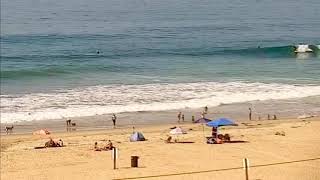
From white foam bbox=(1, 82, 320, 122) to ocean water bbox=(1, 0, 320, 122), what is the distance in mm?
56

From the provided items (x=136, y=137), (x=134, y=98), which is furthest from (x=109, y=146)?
(x=134, y=98)

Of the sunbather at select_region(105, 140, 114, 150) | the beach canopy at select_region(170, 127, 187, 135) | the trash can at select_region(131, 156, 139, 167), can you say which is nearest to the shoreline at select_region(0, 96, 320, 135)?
the beach canopy at select_region(170, 127, 187, 135)

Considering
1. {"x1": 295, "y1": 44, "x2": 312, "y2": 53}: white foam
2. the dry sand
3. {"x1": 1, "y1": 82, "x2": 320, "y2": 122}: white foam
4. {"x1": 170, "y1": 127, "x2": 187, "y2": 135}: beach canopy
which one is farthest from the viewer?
{"x1": 295, "y1": 44, "x2": 312, "y2": 53}: white foam

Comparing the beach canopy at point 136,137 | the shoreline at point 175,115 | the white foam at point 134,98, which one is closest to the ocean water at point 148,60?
the white foam at point 134,98

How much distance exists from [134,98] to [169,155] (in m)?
14.5

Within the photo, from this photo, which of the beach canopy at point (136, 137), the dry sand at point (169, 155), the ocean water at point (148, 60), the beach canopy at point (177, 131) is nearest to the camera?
the dry sand at point (169, 155)

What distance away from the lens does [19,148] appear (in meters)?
26.1

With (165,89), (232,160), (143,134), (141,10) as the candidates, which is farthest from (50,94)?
(141,10)

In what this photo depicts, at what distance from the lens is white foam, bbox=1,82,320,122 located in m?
34.2

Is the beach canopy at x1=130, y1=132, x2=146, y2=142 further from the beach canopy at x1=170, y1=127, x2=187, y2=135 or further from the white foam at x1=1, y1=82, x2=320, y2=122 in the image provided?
the white foam at x1=1, y1=82, x2=320, y2=122

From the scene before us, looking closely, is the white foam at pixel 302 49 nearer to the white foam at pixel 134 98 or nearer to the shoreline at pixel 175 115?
the white foam at pixel 134 98

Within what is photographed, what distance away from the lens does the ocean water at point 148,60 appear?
123 ft

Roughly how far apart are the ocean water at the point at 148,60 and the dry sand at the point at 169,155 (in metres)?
6.50

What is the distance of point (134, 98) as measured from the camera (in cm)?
3775
